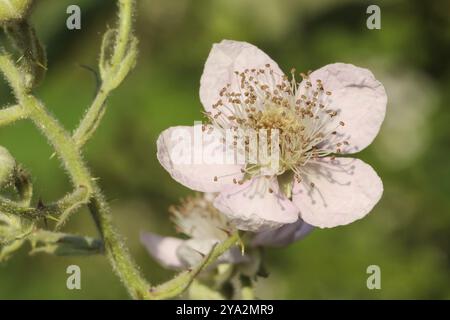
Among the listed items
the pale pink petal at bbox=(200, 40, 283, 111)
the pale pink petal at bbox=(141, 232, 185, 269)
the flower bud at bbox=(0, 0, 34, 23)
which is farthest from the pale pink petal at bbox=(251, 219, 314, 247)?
the flower bud at bbox=(0, 0, 34, 23)

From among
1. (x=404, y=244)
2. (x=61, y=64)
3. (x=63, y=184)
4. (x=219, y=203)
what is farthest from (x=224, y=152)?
(x=61, y=64)

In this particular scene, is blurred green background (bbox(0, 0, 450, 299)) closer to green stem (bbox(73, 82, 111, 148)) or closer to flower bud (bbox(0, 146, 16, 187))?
green stem (bbox(73, 82, 111, 148))

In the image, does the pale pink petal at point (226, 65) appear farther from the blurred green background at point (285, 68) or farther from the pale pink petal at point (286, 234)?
the blurred green background at point (285, 68)

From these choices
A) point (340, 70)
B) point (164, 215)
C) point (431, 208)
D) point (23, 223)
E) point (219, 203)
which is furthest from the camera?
point (164, 215)

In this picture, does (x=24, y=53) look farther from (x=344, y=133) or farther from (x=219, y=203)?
(x=344, y=133)

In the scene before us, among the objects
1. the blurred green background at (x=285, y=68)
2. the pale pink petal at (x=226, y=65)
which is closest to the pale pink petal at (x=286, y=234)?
the pale pink petal at (x=226, y=65)

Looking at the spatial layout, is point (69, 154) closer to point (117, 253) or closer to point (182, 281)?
point (117, 253)

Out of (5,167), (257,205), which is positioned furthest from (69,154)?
(257,205)
